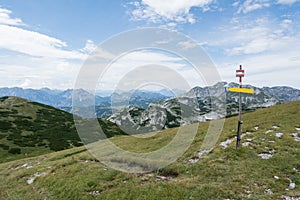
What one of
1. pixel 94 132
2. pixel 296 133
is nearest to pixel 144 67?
pixel 296 133

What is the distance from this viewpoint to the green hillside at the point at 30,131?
195 feet

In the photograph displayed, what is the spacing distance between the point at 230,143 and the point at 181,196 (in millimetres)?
12662

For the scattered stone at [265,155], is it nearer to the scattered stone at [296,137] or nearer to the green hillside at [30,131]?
the scattered stone at [296,137]

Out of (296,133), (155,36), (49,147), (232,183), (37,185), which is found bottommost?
(49,147)

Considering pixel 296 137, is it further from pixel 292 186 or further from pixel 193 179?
pixel 193 179

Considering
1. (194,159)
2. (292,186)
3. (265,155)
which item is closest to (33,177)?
(194,159)

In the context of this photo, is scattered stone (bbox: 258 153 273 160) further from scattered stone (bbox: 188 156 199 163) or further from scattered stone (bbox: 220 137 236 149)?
scattered stone (bbox: 188 156 199 163)

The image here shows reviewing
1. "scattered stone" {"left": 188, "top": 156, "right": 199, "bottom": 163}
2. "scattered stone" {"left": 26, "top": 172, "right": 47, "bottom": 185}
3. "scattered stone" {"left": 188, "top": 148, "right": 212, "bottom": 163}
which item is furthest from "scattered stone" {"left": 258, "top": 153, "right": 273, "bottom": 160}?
"scattered stone" {"left": 26, "top": 172, "right": 47, "bottom": 185}

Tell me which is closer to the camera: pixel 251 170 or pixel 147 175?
pixel 251 170

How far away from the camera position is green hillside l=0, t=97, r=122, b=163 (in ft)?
195

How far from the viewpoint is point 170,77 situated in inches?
1086

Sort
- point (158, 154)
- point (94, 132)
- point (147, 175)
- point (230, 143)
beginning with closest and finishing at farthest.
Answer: point (147, 175) → point (230, 143) → point (158, 154) → point (94, 132)

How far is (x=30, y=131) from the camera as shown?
3002 inches

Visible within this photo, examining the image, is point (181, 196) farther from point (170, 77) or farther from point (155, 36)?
point (155, 36)
